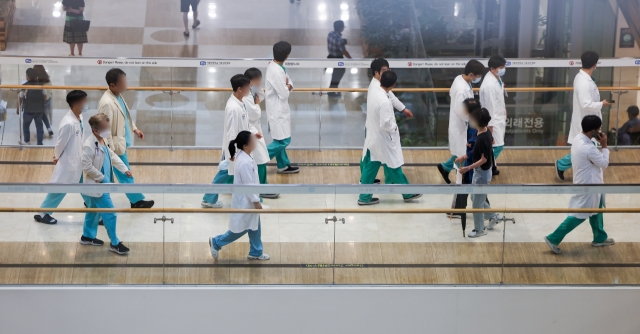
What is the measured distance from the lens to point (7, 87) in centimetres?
947

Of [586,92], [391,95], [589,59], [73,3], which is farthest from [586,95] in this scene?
[73,3]

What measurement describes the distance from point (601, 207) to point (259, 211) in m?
2.79

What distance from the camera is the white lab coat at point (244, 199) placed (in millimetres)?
6566

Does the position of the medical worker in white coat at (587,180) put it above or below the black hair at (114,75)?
below

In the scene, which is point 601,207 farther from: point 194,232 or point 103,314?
point 103,314

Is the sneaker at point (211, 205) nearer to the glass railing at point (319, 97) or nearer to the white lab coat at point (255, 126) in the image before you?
the white lab coat at point (255, 126)

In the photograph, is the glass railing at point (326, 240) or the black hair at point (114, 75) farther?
the black hair at point (114, 75)

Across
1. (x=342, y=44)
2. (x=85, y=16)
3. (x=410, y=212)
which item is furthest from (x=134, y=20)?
(x=410, y=212)

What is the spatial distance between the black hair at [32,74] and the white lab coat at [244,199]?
164 inches

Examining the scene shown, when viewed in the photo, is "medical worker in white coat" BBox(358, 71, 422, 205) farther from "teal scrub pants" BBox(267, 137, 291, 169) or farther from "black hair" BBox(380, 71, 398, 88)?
Answer: "teal scrub pants" BBox(267, 137, 291, 169)

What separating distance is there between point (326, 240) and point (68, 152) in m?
2.40

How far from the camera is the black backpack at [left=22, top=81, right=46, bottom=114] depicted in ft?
31.3

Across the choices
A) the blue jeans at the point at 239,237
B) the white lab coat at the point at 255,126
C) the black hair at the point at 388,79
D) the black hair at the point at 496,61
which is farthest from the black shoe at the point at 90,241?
the black hair at the point at 496,61

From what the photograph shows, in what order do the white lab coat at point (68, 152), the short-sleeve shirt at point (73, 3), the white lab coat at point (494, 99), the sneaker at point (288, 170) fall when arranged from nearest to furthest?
the white lab coat at point (68, 152), the white lab coat at point (494, 99), the sneaker at point (288, 170), the short-sleeve shirt at point (73, 3)
